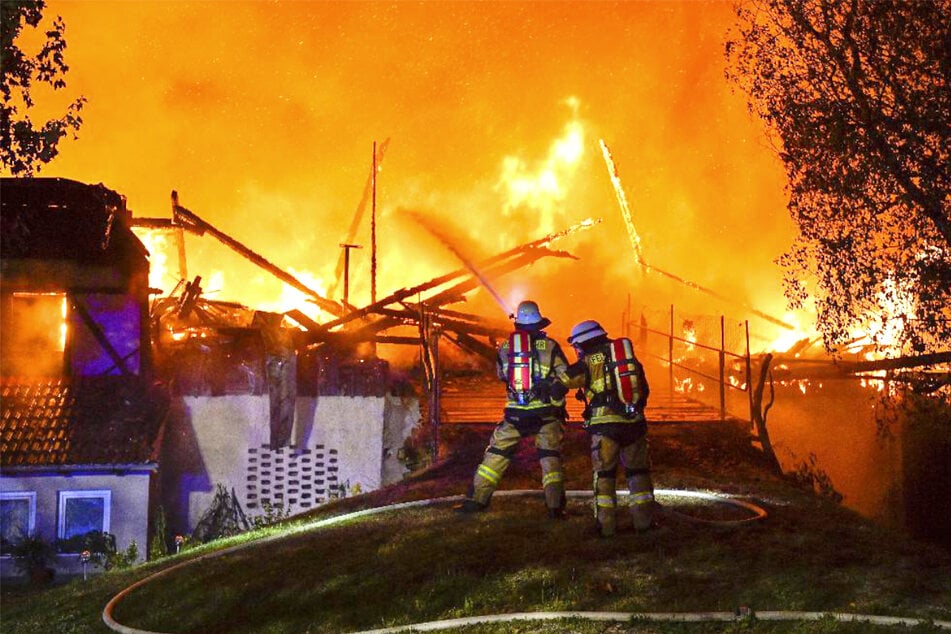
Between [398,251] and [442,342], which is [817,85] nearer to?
[442,342]

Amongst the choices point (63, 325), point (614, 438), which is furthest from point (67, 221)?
point (614, 438)

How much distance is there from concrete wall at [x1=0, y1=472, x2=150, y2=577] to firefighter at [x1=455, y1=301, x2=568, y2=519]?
10.0m

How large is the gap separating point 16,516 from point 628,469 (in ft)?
44.0

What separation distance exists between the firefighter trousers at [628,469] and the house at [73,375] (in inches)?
430

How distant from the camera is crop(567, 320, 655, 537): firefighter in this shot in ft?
30.6

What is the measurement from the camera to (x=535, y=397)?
33.0 feet

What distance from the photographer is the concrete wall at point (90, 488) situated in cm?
1738

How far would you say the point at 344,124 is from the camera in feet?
129

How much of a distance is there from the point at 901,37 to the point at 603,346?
572 cm

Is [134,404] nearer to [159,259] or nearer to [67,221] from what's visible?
[67,221]

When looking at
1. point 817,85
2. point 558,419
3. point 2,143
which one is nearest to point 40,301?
point 2,143

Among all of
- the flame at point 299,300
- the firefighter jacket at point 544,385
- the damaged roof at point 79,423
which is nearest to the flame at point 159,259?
the flame at point 299,300

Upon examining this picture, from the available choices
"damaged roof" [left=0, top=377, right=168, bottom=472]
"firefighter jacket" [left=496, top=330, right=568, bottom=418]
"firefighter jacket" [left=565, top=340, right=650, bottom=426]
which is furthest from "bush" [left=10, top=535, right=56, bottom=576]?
"firefighter jacket" [left=565, top=340, right=650, bottom=426]

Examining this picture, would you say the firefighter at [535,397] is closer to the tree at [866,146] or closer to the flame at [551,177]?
the tree at [866,146]
